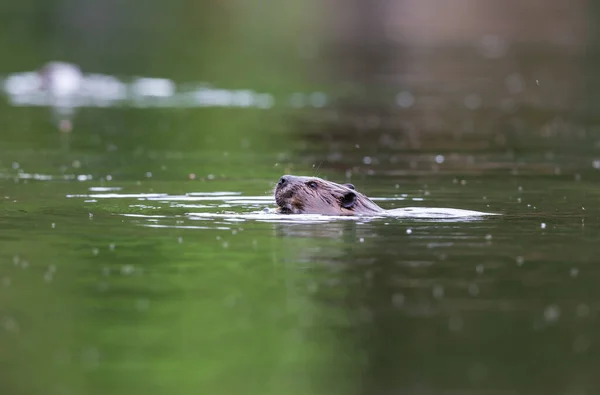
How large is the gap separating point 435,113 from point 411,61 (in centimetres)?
2179

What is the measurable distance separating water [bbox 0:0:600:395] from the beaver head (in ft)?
0.93

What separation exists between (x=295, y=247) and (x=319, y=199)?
2.17m

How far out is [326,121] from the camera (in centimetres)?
2966

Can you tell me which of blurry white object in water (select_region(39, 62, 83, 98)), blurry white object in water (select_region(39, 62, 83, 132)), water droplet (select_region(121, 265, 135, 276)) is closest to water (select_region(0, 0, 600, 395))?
water droplet (select_region(121, 265, 135, 276))

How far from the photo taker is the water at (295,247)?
8242mm

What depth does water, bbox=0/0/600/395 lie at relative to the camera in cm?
824

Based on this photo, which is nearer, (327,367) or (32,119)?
(327,367)

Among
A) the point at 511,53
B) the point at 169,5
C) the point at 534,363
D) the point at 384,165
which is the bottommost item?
the point at 534,363

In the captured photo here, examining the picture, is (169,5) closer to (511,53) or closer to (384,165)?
(511,53)

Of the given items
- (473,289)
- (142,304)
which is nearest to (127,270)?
(142,304)

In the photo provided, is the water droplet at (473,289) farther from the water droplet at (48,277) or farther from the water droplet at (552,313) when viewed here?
the water droplet at (48,277)

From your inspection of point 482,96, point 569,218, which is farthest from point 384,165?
point 482,96

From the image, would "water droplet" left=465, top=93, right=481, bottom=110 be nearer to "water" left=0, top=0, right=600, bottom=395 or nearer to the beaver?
"water" left=0, top=0, right=600, bottom=395

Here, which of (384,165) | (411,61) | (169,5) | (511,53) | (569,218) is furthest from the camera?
(169,5)
